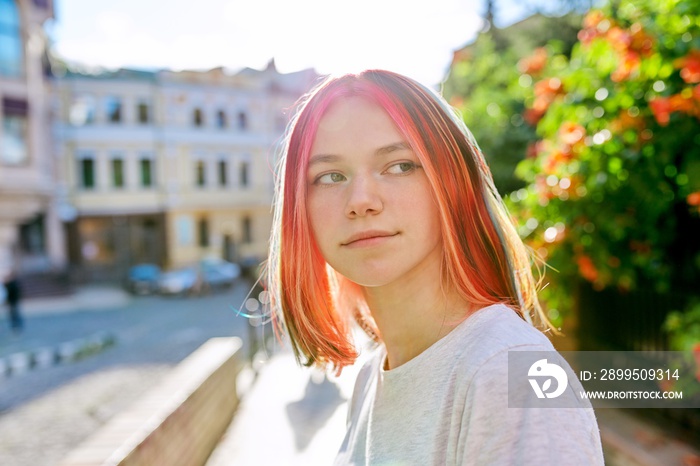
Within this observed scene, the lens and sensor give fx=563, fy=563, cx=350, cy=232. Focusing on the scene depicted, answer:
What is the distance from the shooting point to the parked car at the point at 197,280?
24000 millimetres

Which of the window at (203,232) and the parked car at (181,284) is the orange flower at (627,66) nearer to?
the parked car at (181,284)

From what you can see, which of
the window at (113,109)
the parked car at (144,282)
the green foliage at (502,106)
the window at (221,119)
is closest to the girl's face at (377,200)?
the green foliage at (502,106)

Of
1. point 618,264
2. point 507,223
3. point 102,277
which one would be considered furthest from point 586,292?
point 102,277

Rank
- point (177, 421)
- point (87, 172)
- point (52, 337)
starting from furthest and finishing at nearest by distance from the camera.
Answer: point (87, 172) → point (52, 337) → point (177, 421)

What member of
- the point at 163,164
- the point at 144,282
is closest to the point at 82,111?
the point at 163,164

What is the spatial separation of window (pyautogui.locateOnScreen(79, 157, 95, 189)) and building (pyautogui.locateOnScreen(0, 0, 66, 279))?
5246 mm

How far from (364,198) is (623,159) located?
10.8 ft

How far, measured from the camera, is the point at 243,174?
35906mm

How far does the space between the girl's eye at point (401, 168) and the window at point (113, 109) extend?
33608mm

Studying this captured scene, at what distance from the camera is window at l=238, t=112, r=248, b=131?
35469 mm

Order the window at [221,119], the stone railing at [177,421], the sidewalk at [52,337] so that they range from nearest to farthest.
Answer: the stone railing at [177,421], the sidewalk at [52,337], the window at [221,119]

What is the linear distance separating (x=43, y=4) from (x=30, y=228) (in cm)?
1040

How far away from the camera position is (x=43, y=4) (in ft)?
81.1

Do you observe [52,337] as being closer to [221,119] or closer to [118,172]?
[118,172]
